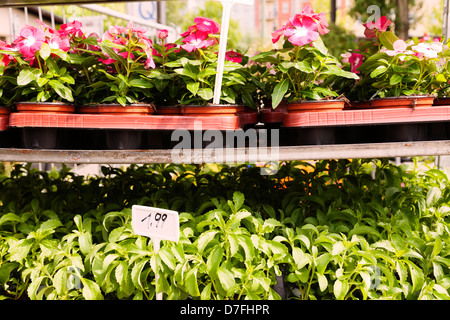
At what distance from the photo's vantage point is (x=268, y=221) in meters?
1.60

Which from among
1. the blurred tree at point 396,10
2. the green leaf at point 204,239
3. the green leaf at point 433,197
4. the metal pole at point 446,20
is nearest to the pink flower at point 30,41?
the green leaf at point 204,239

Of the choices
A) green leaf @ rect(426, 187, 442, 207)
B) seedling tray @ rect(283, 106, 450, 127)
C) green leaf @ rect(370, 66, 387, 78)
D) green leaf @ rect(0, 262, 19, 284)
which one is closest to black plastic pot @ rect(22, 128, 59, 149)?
green leaf @ rect(0, 262, 19, 284)

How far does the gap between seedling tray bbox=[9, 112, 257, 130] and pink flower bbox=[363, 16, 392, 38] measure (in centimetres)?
69

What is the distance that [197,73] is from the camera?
1480 mm

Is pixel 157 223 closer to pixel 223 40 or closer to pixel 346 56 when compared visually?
pixel 223 40

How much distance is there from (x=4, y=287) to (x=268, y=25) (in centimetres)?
4229

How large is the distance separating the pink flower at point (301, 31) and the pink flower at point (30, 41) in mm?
865

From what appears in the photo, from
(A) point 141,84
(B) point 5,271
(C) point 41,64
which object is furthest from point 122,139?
(B) point 5,271

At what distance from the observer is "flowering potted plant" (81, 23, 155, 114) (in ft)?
4.76

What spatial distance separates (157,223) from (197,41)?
68 centimetres

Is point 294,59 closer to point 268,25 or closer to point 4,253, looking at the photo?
point 4,253

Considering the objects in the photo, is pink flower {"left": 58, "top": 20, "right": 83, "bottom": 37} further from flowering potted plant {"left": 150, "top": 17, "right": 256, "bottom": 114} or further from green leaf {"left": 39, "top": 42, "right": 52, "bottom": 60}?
flowering potted plant {"left": 150, "top": 17, "right": 256, "bottom": 114}

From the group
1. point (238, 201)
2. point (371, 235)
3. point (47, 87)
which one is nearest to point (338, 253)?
point (371, 235)
